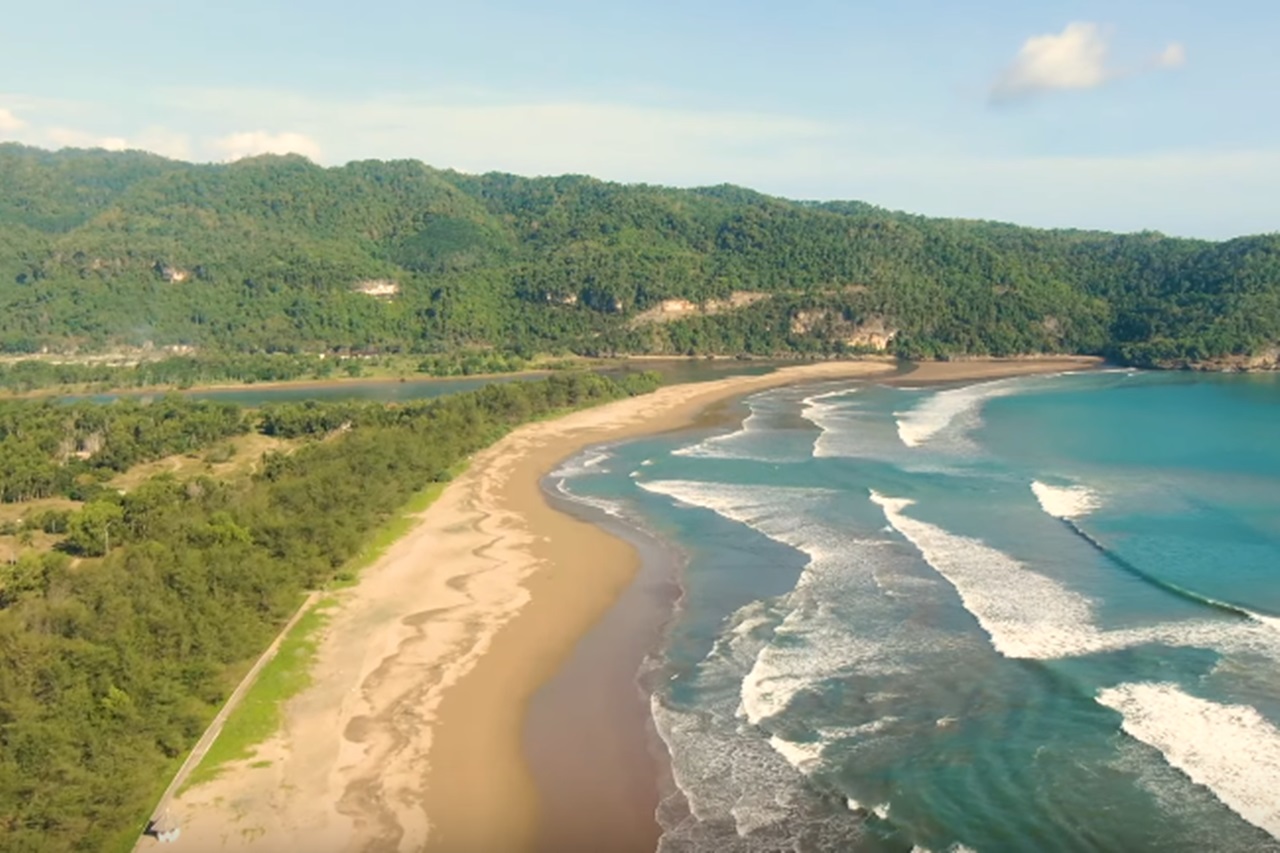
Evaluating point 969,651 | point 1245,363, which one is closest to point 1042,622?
point 969,651

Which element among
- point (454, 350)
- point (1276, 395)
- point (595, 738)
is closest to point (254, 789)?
point (595, 738)

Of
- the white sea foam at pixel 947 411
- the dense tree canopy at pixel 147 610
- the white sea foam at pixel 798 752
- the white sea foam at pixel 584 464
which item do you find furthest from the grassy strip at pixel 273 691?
the white sea foam at pixel 947 411

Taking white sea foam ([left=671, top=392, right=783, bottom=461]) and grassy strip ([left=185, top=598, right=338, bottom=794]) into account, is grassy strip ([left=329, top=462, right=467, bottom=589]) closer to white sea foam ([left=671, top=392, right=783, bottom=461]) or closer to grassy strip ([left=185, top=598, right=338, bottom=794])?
grassy strip ([left=185, top=598, right=338, bottom=794])

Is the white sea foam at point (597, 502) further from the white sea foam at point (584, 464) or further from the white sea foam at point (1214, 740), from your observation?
the white sea foam at point (1214, 740)

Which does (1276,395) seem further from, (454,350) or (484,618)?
(454,350)

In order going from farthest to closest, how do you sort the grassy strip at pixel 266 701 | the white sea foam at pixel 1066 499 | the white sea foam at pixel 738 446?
the white sea foam at pixel 738 446
the white sea foam at pixel 1066 499
the grassy strip at pixel 266 701

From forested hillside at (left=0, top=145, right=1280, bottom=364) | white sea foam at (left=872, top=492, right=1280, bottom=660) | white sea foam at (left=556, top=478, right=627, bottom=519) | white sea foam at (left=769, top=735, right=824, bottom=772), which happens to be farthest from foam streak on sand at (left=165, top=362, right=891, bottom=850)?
forested hillside at (left=0, top=145, right=1280, bottom=364)
